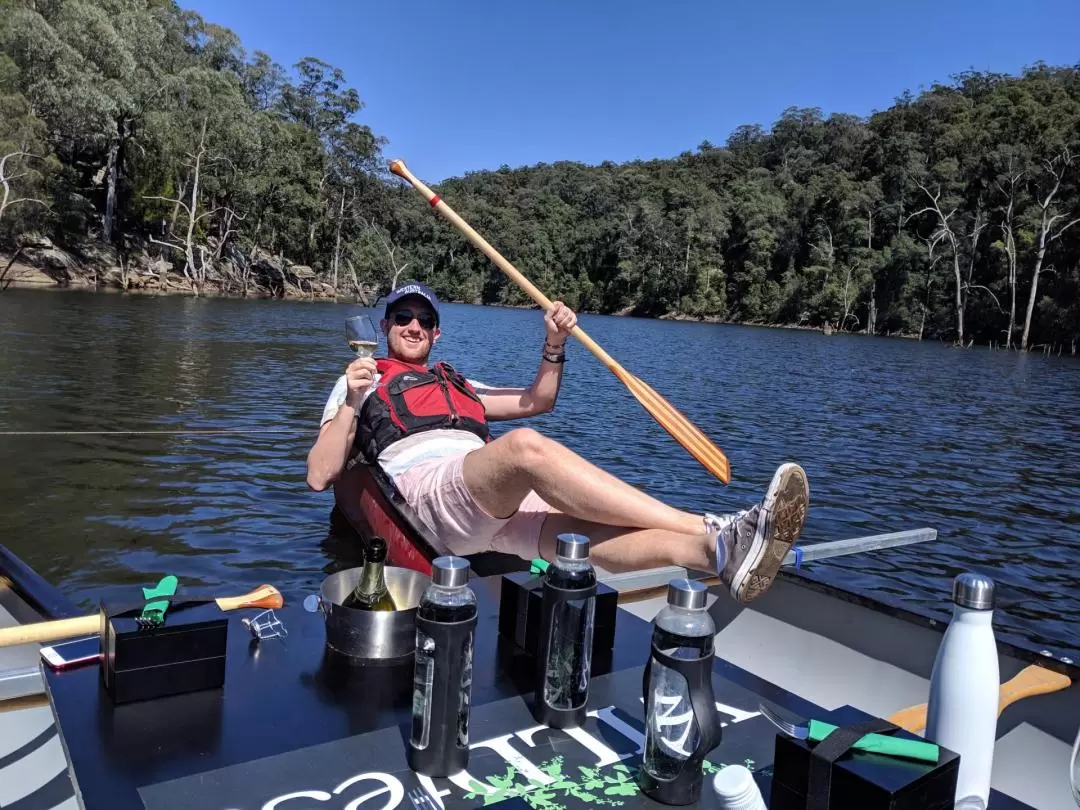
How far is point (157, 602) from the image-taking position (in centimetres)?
156

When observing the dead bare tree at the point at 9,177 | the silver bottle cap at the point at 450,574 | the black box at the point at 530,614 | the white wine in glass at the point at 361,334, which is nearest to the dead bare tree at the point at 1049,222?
the dead bare tree at the point at 9,177

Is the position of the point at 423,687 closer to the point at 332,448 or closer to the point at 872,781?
the point at 872,781

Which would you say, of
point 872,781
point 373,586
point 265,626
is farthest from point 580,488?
point 872,781

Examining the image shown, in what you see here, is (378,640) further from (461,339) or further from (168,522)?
(461,339)

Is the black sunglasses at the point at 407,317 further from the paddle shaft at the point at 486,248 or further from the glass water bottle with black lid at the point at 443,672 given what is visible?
the glass water bottle with black lid at the point at 443,672

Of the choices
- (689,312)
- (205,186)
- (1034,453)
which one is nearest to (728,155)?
Answer: (689,312)

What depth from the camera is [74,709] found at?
1.47m

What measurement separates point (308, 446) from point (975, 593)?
8.45 m

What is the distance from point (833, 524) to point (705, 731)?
7.11 meters

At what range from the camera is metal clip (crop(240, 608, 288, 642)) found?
6.05 ft

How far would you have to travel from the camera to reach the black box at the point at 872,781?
1.06 meters

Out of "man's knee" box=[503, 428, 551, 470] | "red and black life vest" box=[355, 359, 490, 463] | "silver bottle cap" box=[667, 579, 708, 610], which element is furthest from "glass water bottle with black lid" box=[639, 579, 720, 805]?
"red and black life vest" box=[355, 359, 490, 463]

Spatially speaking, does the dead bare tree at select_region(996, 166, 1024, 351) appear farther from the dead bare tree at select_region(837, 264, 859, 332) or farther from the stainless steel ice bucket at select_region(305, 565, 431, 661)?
the stainless steel ice bucket at select_region(305, 565, 431, 661)

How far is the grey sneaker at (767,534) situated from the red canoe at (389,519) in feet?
4.36
